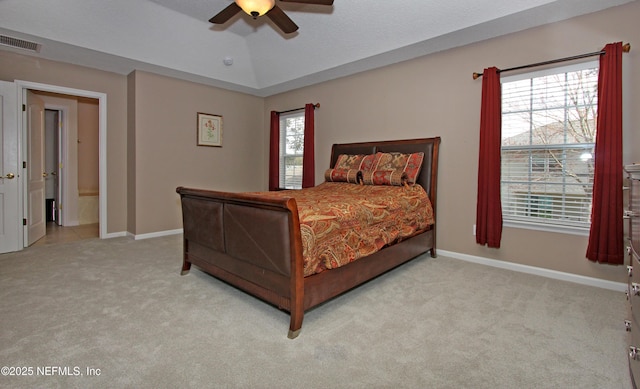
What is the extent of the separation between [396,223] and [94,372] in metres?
2.46

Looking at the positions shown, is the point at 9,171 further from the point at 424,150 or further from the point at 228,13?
the point at 424,150

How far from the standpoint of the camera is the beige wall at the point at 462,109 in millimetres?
2865

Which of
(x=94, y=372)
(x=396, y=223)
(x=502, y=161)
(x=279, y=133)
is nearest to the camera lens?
(x=94, y=372)

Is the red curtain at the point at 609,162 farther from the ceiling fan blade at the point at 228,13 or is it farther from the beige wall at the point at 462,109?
the ceiling fan blade at the point at 228,13

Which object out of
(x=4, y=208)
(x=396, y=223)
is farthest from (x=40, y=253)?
(x=396, y=223)

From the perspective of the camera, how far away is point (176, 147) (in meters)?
5.18

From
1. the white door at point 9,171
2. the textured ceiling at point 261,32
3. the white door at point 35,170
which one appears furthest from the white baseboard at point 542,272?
the white door at point 35,170

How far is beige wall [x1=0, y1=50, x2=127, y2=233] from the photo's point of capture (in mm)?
4270

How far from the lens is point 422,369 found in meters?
1.67

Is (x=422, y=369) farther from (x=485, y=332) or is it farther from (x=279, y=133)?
(x=279, y=133)

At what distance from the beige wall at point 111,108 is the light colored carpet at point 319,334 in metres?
1.91

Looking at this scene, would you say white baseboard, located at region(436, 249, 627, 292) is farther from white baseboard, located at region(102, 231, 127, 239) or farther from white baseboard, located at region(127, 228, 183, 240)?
white baseboard, located at region(102, 231, 127, 239)

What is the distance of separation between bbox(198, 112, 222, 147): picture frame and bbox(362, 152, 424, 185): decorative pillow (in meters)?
2.99

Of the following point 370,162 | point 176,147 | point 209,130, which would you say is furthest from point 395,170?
point 176,147
